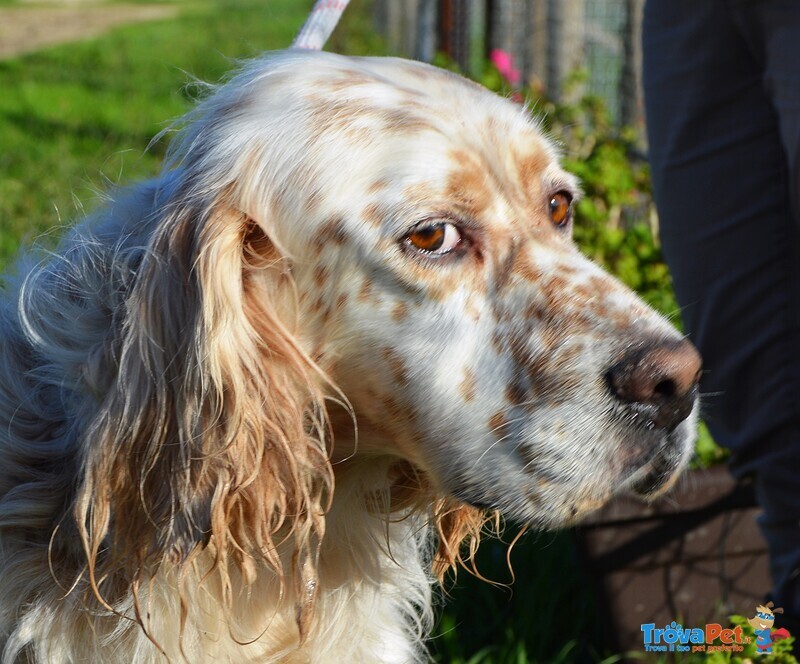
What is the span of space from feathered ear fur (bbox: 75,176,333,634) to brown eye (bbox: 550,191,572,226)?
2.07 feet

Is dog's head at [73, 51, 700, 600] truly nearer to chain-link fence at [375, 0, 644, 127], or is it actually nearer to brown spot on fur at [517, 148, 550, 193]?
brown spot on fur at [517, 148, 550, 193]

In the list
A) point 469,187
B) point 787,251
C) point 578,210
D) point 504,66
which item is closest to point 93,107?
point 504,66

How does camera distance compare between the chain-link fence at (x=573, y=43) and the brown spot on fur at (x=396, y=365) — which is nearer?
the brown spot on fur at (x=396, y=365)

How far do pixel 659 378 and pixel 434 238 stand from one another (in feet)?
1.61

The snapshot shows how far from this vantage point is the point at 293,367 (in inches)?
81.0

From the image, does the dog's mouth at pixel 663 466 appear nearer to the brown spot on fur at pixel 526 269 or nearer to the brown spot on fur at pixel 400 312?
the brown spot on fur at pixel 526 269

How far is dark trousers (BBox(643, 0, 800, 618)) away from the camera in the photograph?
8.92 ft

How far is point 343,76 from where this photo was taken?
219 centimetres

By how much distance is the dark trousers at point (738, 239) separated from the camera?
2719mm

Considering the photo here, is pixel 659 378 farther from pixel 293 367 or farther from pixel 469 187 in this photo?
pixel 293 367

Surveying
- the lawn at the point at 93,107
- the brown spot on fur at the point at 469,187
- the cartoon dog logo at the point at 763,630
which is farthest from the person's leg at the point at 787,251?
the lawn at the point at 93,107

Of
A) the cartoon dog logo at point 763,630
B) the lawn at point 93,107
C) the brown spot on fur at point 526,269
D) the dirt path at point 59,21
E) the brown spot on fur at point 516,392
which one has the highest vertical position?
the brown spot on fur at point 526,269

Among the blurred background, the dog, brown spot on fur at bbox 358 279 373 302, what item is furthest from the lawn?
brown spot on fur at bbox 358 279 373 302

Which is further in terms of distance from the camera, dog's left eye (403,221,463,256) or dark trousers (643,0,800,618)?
dark trousers (643,0,800,618)
